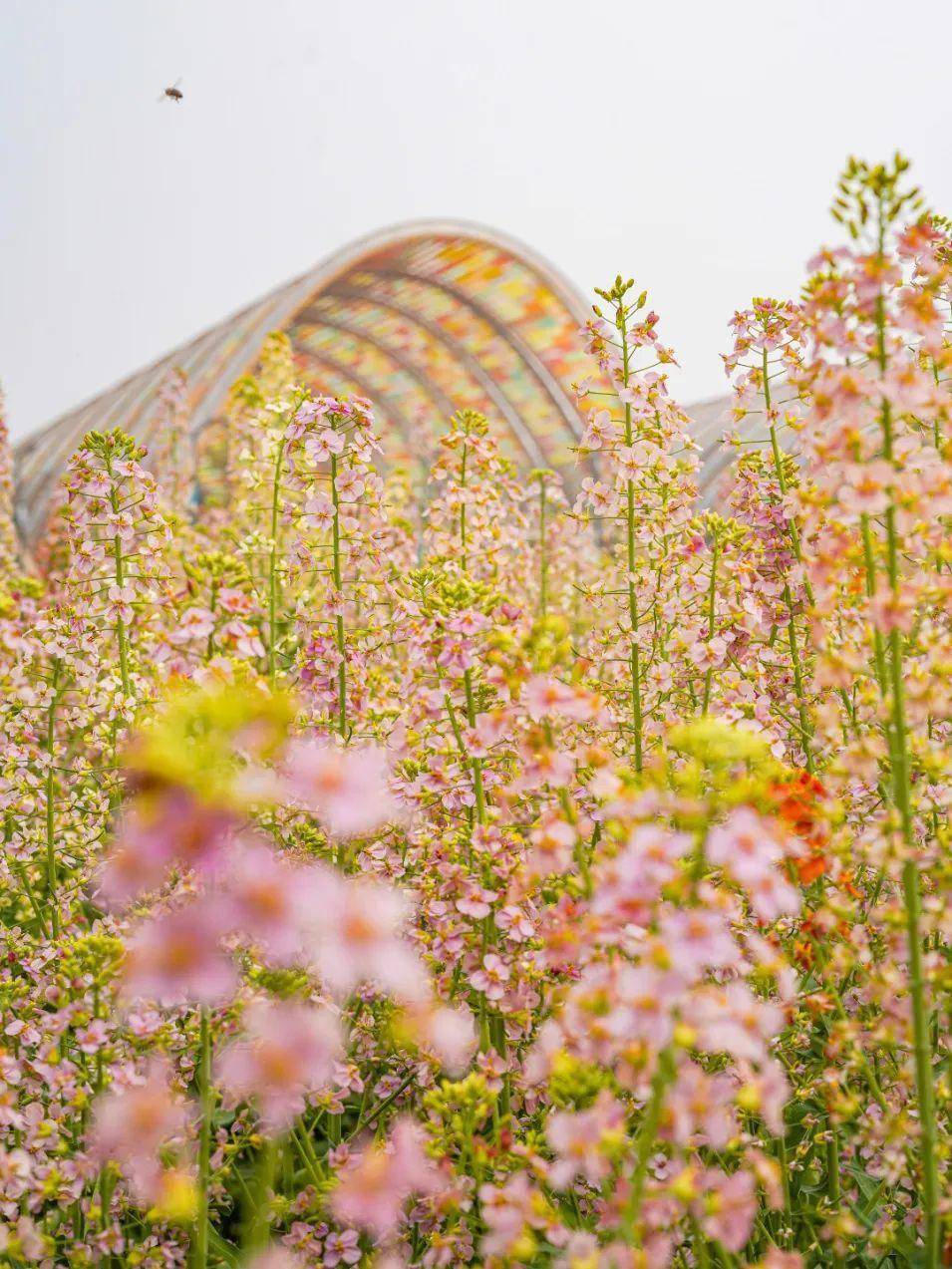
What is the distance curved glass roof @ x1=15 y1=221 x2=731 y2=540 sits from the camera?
59.7 ft

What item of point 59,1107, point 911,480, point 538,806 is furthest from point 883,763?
point 59,1107

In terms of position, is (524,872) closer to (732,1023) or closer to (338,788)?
(338,788)

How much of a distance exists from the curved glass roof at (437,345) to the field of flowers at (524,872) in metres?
14.3

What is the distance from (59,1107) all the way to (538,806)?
1.40 m

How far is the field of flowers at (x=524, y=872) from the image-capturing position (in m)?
1.35

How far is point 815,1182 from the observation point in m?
2.86

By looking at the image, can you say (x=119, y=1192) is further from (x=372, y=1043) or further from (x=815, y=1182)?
(x=815, y=1182)

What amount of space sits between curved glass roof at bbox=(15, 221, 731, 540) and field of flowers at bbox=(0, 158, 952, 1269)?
14287 mm

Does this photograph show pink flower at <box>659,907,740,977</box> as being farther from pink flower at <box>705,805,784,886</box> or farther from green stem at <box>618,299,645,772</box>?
green stem at <box>618,299,645,772</box>

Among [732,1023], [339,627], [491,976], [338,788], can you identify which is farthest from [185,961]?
[339,627]

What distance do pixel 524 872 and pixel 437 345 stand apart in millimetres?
19273

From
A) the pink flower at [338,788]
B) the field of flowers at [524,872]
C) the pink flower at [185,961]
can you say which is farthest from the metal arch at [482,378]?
the pink flower at [185,961]

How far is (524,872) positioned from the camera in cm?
219

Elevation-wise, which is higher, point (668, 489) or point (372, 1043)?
point (668, 489)
